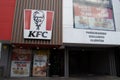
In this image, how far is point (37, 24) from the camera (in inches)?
648

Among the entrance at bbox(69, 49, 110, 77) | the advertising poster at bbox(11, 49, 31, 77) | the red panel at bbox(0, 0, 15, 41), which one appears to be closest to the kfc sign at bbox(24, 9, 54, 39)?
the red panel at bbox(0, 0, 15, 41)

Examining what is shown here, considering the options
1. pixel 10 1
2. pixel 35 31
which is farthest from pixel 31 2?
pixel 35 31

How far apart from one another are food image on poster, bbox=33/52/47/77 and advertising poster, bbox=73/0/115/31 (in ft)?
15.7

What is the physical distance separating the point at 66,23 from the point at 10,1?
554 centimetres

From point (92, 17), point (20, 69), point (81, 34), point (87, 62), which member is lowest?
point (20, 69)

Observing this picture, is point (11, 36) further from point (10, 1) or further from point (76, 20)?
point (76, 20)

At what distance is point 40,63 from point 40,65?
0.67 ft

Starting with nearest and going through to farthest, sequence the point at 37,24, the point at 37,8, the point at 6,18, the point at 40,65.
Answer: the point at 6,18
the point at 37,24
the point at 37,8
the point at 40,65

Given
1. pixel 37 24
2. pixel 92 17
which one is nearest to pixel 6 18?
pixel 37 24

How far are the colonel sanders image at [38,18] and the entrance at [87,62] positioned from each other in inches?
308

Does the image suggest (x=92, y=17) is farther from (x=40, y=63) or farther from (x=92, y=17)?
(x=40, y=63)

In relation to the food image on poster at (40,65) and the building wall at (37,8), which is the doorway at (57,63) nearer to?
the food image on poster at (40,65)

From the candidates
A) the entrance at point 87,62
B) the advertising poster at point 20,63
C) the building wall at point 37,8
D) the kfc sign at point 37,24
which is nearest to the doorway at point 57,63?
the advertising poster at point 20,63

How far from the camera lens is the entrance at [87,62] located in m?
22.9
